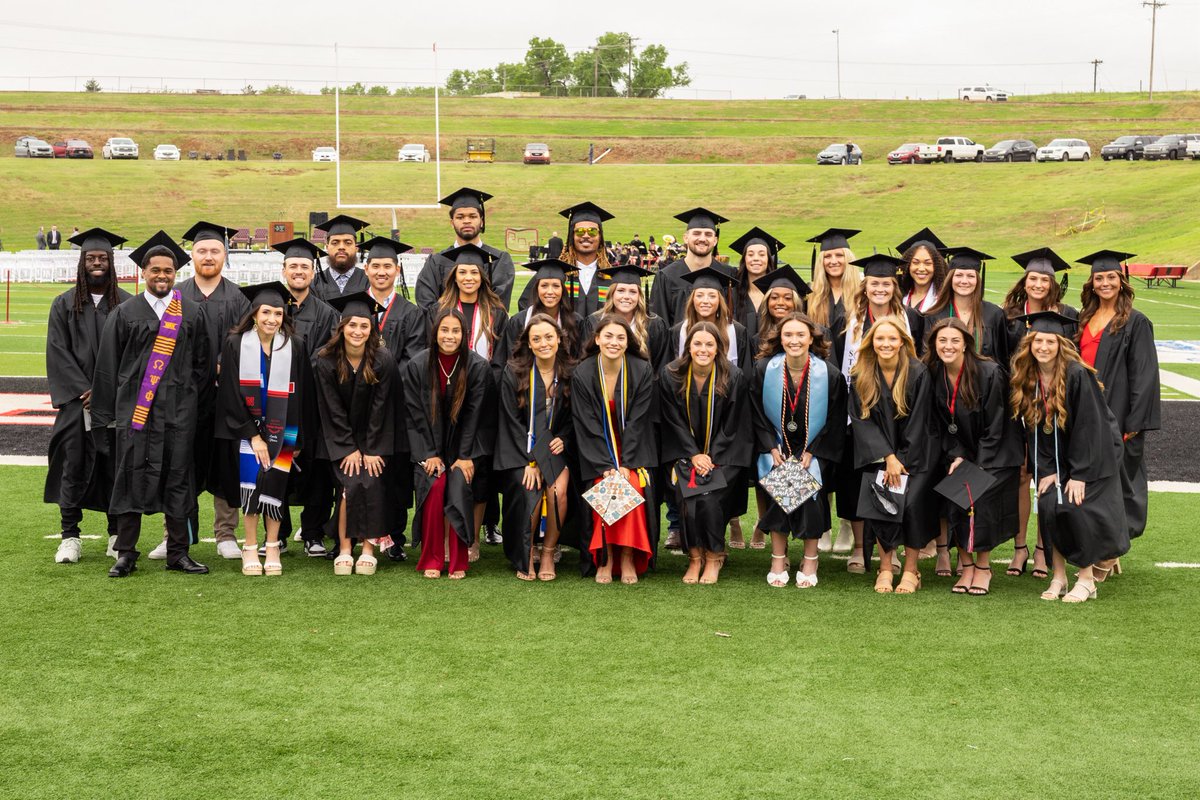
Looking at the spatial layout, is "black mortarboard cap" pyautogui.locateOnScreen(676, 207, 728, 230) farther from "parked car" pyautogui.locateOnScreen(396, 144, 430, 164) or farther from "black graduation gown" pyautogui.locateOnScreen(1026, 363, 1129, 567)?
"parked car" pyautogui.locateOnScreen(396, 144, 430, 164)

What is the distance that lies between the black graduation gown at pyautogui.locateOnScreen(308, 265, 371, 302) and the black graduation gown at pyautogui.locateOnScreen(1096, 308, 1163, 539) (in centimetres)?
427

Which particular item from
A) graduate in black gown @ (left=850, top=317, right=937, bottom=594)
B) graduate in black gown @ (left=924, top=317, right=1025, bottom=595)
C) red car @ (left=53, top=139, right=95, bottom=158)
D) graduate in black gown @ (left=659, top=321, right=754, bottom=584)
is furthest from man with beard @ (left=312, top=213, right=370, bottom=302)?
red car @ (left=53, top=139, right=95, bottom=158)

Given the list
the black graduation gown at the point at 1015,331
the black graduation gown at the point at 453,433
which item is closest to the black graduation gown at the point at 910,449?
the black graduation gown at the point at 1015,331

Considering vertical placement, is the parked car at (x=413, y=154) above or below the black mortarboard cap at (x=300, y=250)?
above

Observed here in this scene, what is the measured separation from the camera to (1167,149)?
49250 mm

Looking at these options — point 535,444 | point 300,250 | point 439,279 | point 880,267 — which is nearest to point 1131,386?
point 880,267

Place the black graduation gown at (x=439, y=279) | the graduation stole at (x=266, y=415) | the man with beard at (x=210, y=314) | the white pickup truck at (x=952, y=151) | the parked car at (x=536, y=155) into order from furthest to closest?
the parked car at (x=536, y=155) < the white pickup truck at (x=952, y=151) < the black graduation gown at (x=439, y=279) < the man with beard at (x=210, y=314) < the graduation stole at (x=266, y=415)

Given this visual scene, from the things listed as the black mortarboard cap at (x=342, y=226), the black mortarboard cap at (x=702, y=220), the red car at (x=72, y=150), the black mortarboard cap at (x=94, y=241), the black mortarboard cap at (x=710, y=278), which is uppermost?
the red car at (x=72, y=150)

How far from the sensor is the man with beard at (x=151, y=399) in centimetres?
652

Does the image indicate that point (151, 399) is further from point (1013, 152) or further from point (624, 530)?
point (1013, 152)

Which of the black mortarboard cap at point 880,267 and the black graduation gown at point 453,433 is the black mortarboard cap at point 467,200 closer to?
the black graduation gown at point 453,433

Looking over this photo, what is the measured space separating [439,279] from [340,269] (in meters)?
0.65

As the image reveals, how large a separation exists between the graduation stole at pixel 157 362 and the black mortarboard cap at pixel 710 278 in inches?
109

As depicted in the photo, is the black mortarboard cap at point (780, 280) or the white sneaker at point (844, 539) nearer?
the black mortarboard cap at point (780, 280)
